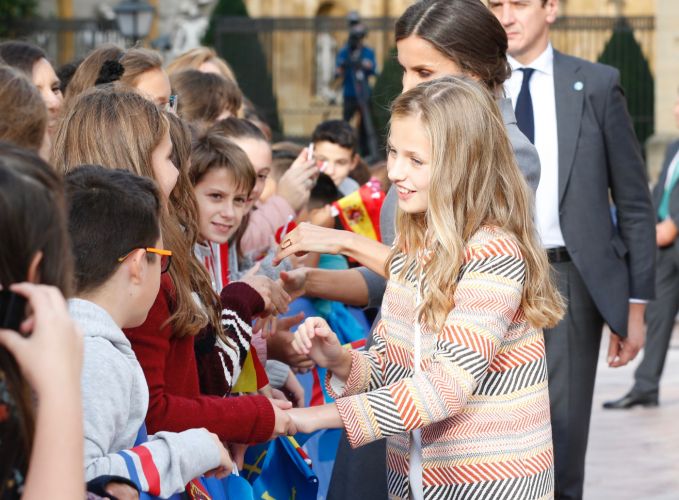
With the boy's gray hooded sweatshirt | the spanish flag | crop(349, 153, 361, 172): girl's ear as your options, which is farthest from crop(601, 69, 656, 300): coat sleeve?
crop(349, 153, 361, 172): girl's ear

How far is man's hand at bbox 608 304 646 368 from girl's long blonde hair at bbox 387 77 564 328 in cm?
193

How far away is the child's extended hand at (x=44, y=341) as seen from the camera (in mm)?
2047

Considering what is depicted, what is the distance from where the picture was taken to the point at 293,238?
3.96m

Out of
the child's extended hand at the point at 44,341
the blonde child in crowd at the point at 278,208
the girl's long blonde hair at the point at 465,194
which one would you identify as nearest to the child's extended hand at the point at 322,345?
the girl's long blonde hair at the point at 465,194

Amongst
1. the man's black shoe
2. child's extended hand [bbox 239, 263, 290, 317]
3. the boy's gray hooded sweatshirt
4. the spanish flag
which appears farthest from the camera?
→ the man's black shoe

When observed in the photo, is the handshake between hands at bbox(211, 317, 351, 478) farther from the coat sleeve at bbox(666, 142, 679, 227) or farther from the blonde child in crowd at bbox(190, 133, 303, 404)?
the coat sleeve at bbox(666, 142, 679, 227)

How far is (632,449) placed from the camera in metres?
7.92

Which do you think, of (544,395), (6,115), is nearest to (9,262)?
(6,115)

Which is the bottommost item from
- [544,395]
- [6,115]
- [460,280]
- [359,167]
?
[359,167]

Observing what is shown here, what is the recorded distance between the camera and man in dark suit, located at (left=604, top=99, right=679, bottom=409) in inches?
368

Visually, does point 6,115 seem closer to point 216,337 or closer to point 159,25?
point 216,337

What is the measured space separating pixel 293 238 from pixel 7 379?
1952mm

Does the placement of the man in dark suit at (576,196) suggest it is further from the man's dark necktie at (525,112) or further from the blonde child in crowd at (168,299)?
the blonde child in crowd at (168,299)

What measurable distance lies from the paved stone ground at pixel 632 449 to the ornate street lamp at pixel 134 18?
9.49 metres
